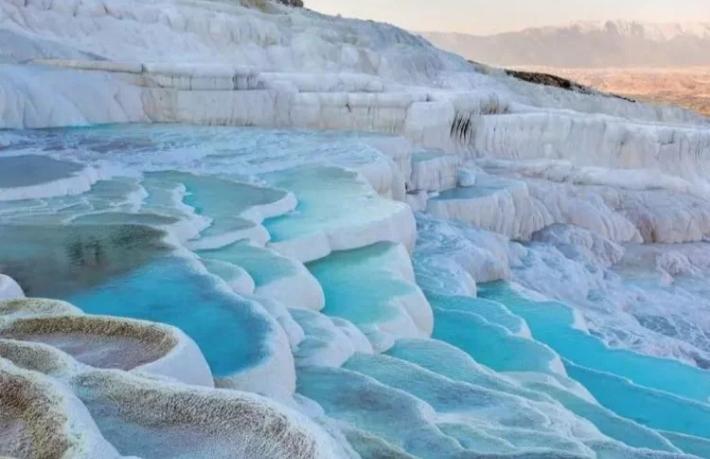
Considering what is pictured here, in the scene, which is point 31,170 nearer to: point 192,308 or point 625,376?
point 192,308

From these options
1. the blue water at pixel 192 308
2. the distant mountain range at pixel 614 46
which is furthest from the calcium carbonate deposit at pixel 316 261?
the distant mountain range at pixel 614 46

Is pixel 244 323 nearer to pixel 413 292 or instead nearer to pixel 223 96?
pixel 413 292

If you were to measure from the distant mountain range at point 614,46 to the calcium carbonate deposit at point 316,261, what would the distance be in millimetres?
65963

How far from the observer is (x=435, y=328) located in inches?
207

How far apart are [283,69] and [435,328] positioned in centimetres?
1072

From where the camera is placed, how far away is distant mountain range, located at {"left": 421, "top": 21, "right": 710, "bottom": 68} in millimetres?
76875

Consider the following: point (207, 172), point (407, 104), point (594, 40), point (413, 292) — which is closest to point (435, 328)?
point (413, 292)

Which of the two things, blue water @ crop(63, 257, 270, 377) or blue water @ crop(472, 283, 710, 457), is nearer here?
blue water @ crop(63, 257, 270, 377)

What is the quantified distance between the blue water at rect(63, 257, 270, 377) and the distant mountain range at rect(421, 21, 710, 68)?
251ft

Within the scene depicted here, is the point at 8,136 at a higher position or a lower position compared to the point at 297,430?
lower

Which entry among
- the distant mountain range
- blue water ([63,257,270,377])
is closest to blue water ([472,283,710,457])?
blue water ([63,257,270,377])

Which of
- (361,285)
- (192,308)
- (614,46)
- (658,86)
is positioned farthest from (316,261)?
(614,46)

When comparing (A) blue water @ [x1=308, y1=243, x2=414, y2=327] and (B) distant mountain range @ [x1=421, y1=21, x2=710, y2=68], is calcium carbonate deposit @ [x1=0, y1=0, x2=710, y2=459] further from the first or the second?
(B) distant mountain range @ [x1=421, y1=21, x2=710, y2=68]

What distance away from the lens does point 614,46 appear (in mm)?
76938
